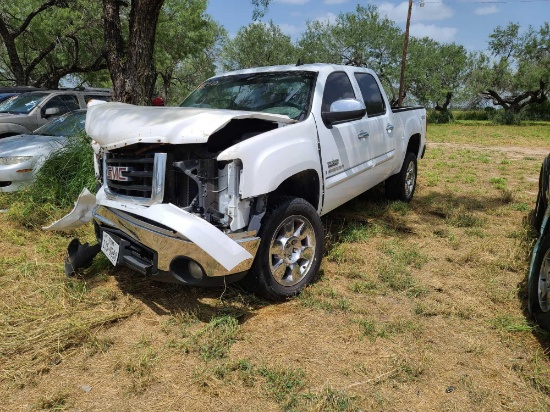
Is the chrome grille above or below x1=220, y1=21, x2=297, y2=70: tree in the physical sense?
below

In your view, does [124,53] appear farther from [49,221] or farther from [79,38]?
[79,38]

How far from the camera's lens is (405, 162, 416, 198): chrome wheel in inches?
250

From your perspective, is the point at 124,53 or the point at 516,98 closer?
the point at 124,53

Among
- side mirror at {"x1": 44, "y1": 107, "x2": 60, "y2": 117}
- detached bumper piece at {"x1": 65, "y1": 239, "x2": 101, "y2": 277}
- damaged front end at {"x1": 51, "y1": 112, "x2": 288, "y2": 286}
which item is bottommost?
detached bumper piece at {"x1": 65, "y1": 239, "x2": 101, "y2": 277}

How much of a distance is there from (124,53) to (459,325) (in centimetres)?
623

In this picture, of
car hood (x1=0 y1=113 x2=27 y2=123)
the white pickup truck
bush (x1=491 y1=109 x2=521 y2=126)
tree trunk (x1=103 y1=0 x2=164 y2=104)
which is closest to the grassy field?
the white pickup truck

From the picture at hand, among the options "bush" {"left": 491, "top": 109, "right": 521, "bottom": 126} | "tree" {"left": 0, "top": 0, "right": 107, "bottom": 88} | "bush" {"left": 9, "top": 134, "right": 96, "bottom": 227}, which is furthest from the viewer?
"bush" {"left": 491, "top": 109, "right": 521, "bottom": 126}

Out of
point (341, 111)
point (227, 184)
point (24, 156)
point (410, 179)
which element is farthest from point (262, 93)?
point (24, 156)

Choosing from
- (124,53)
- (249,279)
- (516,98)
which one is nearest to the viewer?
(249,279)

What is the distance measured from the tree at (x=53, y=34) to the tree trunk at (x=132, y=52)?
8.82 metres

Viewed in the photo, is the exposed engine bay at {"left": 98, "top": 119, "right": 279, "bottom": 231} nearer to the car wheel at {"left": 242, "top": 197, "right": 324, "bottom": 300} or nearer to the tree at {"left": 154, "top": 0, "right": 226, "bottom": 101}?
the car wheel at {"left": 242, "top": 197, "right": 324, "bottom": 300}

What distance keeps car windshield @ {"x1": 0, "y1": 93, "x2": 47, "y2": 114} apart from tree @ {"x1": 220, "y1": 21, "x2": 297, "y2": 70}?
3165 centimetres

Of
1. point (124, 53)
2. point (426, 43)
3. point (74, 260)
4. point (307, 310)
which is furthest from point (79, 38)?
point (426, 43)

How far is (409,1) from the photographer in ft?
76.7
